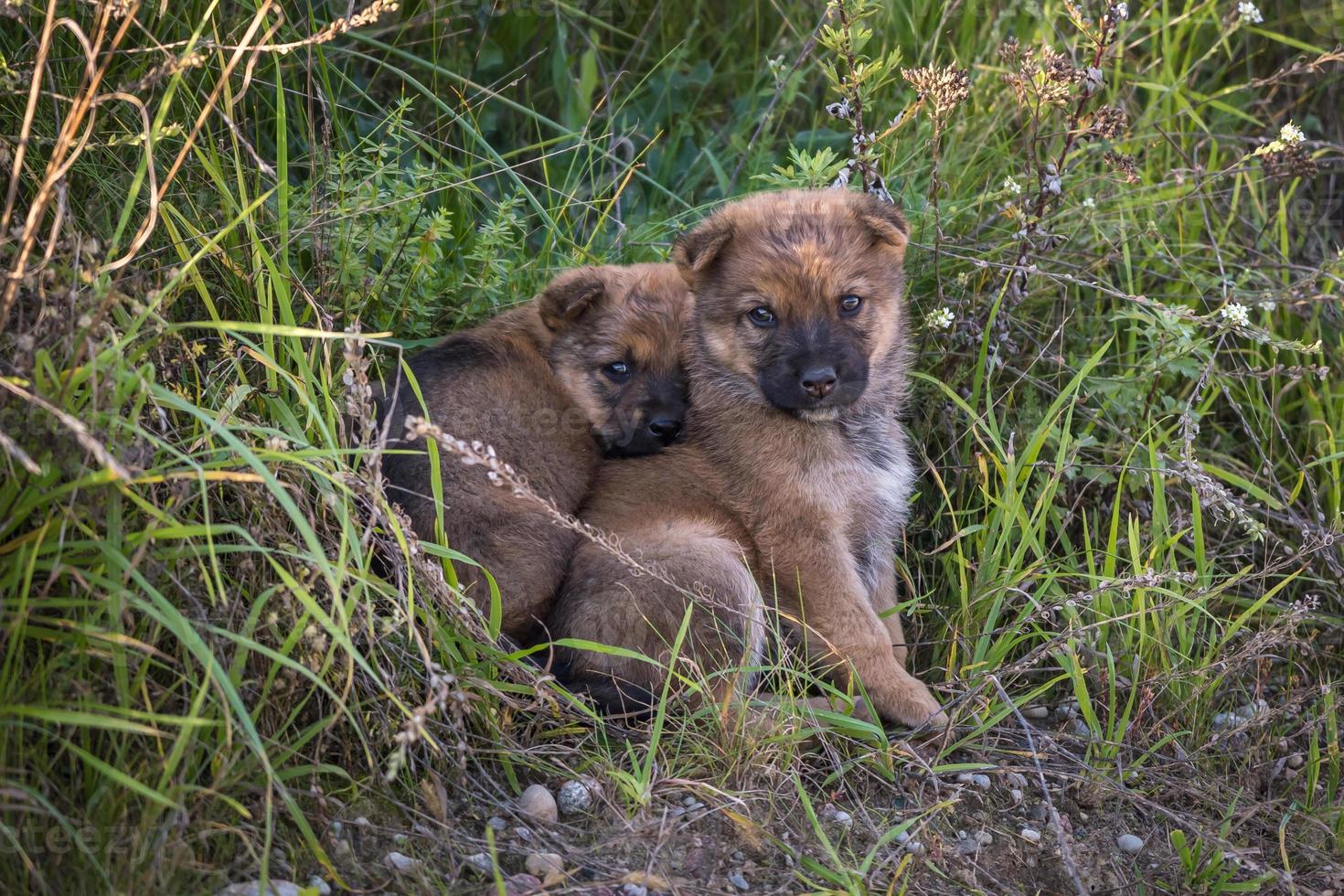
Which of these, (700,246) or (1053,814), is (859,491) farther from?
(1053,814)

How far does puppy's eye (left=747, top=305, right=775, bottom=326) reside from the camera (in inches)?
148

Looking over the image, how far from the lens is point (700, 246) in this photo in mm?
3779

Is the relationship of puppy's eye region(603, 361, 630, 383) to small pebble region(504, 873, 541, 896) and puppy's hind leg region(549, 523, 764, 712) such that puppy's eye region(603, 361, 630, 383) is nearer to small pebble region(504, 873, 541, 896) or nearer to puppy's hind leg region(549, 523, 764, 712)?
puppy's hind leg region(549, 523, 764, 712)

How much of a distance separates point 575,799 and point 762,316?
1.54 metres

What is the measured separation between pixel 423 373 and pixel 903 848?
1.94 m

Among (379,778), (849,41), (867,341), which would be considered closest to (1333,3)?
(849,41)

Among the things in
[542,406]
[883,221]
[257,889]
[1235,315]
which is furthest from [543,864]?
[1235,315]

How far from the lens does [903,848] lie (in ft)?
9.97

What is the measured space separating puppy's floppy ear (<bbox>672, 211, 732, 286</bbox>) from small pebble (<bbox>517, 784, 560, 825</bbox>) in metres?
1.64

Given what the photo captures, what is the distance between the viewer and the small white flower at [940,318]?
4.05m

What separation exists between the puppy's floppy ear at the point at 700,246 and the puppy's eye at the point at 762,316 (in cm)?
21

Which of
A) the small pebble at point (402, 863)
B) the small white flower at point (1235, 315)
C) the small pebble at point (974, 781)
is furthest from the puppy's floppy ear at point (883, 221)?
the small pebble at point (402, 863)

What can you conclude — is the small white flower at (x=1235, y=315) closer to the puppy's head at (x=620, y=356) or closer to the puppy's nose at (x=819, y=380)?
the puppy's nose at (x=819, y=380)

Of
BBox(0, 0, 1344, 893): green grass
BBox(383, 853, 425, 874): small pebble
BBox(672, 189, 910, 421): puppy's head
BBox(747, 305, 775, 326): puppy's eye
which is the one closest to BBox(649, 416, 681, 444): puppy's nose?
BBox(672, 189, 910, 421): puppy's head
